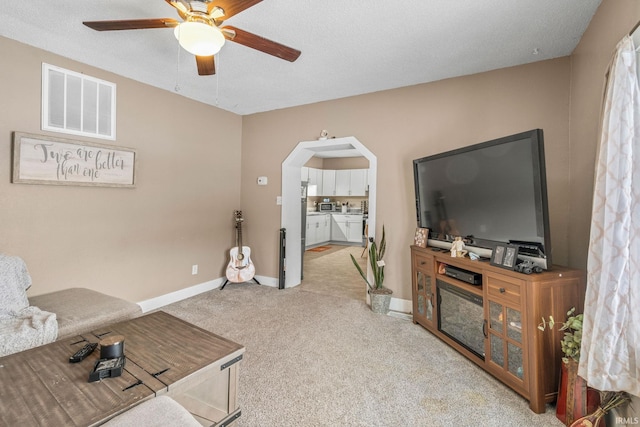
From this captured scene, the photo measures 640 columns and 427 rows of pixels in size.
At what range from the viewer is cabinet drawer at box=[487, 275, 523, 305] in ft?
5.86

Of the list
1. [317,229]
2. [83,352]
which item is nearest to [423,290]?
[83,352]

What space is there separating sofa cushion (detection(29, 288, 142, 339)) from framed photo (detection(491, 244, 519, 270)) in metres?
2.62

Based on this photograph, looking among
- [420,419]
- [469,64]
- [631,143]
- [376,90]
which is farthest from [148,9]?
[420,419]

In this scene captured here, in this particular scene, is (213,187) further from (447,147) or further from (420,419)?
(420,419)

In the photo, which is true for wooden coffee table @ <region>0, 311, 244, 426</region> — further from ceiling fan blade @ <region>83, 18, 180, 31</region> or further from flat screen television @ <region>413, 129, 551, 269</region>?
flat screen television @ <region>413, 129, 551, 269</region>

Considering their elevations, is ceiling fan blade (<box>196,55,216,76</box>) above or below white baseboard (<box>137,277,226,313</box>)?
above

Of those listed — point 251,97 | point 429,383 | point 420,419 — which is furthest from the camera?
point 251,97

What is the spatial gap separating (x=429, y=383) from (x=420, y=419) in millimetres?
381

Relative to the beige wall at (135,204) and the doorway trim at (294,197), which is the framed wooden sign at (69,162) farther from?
the doorway trim at (294,197)

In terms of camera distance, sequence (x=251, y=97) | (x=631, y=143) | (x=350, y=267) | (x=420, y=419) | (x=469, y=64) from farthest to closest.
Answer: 1. (x=350, y=267)
2. (x=251, y=97)
3. (x=469, y=64)
4. (x=420, y=419)
5. (x=631, y=143)

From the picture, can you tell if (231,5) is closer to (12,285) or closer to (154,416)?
(154,416)

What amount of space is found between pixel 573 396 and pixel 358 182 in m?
6.83

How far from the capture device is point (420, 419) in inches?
65.7

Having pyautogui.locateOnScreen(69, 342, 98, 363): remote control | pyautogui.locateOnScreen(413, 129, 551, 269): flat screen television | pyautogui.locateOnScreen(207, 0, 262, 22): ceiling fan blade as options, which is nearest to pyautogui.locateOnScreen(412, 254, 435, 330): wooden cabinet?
pyautogui.locateOnScreen(413, 129, 551, 269): flat screen television
